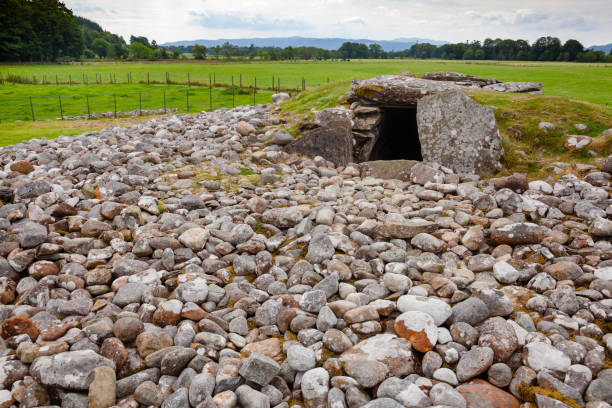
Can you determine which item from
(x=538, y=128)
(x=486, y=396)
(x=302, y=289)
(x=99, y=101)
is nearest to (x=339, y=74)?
(x=99, y=101)

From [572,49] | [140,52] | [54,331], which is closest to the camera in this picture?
[54,331]

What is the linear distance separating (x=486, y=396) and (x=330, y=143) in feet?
27.1

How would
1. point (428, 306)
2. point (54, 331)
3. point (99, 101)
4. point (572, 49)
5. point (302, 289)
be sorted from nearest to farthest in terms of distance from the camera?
1. point (54, 331)
2. point (428, 306)
3. point (302, 289)
4. point (99, 101)
5. point (572, 49)

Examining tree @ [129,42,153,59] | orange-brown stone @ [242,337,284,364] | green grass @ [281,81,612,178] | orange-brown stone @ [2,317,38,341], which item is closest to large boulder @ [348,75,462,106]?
green grass @ [281,81,612,178]

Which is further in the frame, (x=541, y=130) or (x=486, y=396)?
(x=541, y=130)

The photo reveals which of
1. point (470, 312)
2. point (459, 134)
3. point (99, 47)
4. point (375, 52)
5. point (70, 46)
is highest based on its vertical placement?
point (375, 52)

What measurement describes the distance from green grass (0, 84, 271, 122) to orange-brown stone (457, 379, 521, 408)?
2560cm

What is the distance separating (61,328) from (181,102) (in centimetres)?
2970

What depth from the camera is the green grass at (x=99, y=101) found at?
2748 centimetres

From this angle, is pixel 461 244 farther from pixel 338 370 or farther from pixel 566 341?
pixel 338 370

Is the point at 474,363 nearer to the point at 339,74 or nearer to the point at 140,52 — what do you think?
Answer: the point at 339,74

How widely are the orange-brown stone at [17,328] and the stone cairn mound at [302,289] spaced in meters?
0.01

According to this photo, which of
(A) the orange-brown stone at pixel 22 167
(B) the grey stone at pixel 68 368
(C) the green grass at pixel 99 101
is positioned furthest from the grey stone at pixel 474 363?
(C) the green grass at pixel 99 101

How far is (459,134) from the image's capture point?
9.96 m
